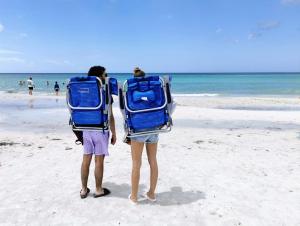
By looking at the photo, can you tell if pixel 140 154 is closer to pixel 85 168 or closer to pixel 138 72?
pixel 85 168

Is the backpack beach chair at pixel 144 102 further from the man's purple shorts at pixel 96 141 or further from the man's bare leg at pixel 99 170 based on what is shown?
the man's bare leg at pixel 99 170

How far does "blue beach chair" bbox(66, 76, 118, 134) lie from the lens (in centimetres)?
478


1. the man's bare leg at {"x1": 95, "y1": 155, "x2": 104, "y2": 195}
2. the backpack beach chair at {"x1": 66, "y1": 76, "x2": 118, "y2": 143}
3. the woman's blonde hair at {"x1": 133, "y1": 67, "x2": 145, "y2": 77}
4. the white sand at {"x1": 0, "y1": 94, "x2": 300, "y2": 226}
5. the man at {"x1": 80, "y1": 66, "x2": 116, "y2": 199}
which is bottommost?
the white sand at {"x1": 0, "y1": 94, "x2": 300, "y2": 226}

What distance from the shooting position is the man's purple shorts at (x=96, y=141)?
16.7ft

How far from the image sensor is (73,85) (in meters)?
4.85

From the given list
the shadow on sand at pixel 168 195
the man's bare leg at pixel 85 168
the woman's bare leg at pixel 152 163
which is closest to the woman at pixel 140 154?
the woman's bare leg at pixel 152 163

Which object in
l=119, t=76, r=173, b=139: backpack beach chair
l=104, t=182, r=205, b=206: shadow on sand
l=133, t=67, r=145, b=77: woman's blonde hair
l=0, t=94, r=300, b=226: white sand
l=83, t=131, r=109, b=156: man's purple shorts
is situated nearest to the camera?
l=119, t=76, r=173, b=139: backpack beach chair

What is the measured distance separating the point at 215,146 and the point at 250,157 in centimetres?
135

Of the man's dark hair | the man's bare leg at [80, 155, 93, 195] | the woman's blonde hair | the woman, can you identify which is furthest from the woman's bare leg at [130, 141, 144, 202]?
the man's dark hair

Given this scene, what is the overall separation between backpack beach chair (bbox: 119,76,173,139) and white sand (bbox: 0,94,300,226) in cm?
126

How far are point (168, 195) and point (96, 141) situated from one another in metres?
1.50

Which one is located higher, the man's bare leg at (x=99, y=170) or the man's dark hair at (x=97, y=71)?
the man's dark hair at (x=97, y=71)

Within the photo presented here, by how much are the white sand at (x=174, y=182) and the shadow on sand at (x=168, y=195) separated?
2 centimetres

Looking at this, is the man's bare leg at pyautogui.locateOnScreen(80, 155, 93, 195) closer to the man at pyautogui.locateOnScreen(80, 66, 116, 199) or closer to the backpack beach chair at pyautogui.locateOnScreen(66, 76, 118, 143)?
the man at pyautogui.locateOnScreen(80, 66, 116, 199)
